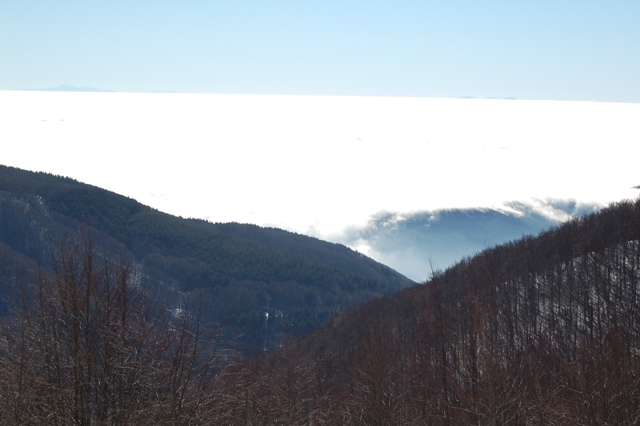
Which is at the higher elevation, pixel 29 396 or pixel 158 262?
pixel 158 262

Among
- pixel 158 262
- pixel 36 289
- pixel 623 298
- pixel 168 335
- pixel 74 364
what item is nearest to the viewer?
pixel 74 364

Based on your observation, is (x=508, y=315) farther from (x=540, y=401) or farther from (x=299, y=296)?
(x=299, y=296)

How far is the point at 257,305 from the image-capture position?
176 metres

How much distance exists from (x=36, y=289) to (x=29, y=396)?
4.22 metres

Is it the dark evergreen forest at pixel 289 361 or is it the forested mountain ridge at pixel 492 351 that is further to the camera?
the forested mountain ridge at pixel 492 351

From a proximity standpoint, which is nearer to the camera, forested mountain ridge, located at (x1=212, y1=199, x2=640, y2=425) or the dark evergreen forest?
the dark evergreen forest

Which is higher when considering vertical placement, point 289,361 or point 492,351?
point 492,351

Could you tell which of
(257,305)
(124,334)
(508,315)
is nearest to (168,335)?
(124,334)

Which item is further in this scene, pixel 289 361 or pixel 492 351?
pixel 289 361

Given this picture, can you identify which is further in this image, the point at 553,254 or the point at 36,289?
the point at 553,254

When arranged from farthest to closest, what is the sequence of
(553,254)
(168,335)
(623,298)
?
(553,254), (623,298), (168,335)

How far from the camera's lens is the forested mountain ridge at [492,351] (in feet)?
78.3

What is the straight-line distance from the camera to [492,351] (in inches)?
981

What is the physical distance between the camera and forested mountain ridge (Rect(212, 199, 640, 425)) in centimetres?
2388
